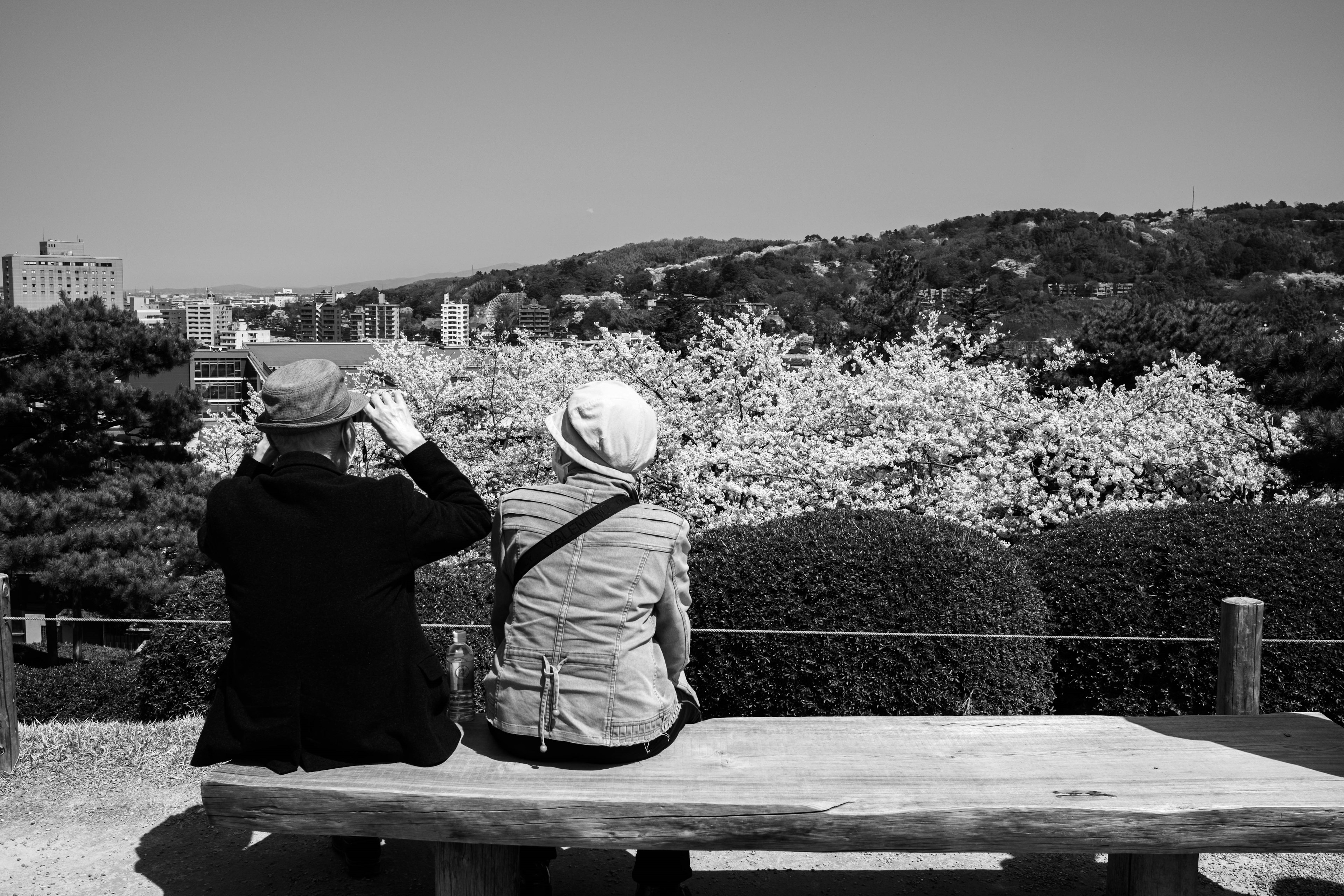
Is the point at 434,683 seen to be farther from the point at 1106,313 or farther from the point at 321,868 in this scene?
the point at 1106,313

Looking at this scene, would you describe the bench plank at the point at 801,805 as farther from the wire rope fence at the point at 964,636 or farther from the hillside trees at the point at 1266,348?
the hillside trees at the point at 1266,348

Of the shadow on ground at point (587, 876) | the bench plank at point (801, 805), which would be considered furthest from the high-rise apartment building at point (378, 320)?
the bench plank at point (801, 805)

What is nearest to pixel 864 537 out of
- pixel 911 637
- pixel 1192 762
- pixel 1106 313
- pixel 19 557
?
pixel 911 637

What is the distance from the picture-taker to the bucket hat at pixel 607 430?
2686mm

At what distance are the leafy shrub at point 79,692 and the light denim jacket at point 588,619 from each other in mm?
3696

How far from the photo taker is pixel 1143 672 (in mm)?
4590

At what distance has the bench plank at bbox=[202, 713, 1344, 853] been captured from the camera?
8.18 ft

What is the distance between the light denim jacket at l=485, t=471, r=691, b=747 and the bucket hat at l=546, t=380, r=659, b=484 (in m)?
0.05

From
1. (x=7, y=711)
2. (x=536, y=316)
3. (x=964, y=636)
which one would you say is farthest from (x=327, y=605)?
(x=536, y=316)

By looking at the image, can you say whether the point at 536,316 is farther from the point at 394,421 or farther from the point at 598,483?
the point at 598,483

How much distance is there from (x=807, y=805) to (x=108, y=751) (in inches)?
125

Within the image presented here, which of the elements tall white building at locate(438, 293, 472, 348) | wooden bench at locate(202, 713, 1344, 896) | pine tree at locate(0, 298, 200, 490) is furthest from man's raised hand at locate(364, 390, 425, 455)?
tall white building at locate(438, 293, 472, 348)

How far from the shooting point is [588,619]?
8.55 ft

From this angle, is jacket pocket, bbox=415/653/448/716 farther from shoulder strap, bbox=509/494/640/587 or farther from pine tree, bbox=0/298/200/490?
pine tree, bbox=0/298/200/490
